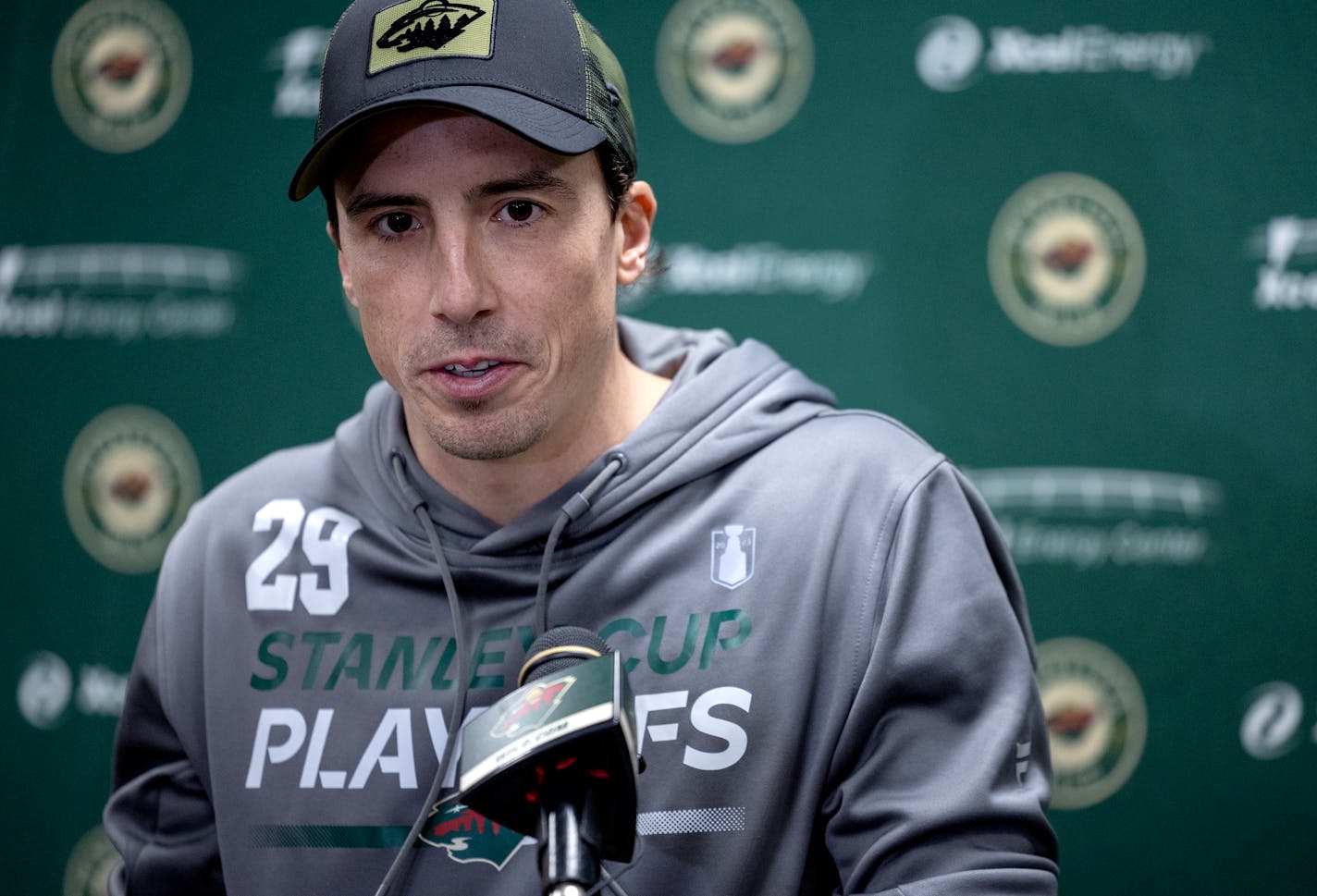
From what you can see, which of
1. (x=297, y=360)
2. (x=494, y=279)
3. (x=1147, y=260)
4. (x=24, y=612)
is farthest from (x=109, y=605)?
(x=1147, y=260)

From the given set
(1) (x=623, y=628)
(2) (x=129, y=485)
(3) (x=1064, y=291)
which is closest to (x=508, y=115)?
(1) (x=623, y=628)

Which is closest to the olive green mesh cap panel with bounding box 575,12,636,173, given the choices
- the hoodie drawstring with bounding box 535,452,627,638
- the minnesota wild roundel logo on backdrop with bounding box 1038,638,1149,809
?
the hoodie drawstring with bounding box 535,452,627,638

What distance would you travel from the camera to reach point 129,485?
1803 millimetres

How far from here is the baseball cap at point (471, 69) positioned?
0.92 metres

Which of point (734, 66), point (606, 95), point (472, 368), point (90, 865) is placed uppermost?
point (734, 66)

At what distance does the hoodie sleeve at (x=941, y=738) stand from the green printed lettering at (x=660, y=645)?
15cm

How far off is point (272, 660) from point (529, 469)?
312 mm

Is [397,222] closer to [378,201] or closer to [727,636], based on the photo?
[378,201]

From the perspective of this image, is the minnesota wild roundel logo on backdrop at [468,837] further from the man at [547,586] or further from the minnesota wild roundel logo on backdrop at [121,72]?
the minnesota wild roundel logo on backdrop at [121,72]

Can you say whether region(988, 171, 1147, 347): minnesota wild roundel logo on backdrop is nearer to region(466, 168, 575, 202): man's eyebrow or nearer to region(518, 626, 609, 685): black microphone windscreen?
region(466, 168, 575, 202): man's eyebrow

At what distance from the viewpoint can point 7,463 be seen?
1819mm

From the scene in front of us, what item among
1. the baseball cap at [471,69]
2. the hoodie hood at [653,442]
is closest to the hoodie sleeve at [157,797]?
the hoodie hood at [653,442]

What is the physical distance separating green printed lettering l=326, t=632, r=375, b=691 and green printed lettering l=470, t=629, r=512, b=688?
0.35 ft

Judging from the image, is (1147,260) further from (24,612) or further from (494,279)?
(24,612)
